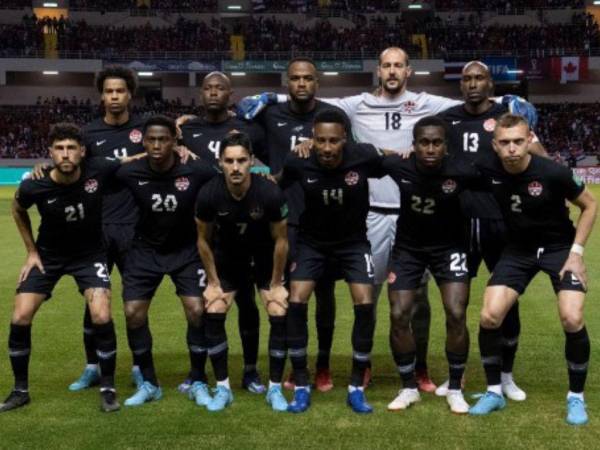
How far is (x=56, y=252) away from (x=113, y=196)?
847 mm

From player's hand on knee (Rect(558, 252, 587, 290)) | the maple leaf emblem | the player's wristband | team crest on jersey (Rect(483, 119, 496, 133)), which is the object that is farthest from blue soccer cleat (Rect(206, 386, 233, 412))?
the maple leaf emblem

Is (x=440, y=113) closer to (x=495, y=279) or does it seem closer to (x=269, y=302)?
(x=495, y=279)

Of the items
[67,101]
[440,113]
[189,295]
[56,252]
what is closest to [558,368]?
[440,113]

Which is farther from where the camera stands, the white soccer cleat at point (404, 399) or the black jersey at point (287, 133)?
the black jersey at point (287, 133)

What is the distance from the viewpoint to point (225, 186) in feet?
20.0

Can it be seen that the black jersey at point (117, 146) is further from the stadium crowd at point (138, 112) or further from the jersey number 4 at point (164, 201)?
the stadium crowd at point (138, 112)

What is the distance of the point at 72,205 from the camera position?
20.1 feet

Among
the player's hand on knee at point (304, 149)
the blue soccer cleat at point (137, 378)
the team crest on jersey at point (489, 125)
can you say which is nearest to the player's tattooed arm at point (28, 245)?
the blue soccer cleat at point (137, 378)

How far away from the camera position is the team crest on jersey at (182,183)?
6.25 metres

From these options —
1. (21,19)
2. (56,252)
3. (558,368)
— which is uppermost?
(21,19)

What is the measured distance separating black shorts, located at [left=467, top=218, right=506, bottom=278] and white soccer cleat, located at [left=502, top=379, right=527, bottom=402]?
0.86m

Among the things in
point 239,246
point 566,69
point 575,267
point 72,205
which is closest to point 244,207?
point 239,246

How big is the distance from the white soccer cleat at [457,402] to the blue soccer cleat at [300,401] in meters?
1.02

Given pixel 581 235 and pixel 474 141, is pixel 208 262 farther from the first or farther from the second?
pixel 581 235
